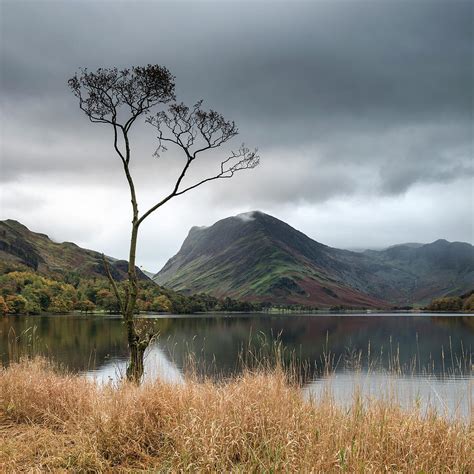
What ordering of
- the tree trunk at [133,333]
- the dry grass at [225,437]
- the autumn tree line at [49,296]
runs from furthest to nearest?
the autumn tree line at [49,296] < the tree trunk at [133,333] < the dry grass at [225,437]

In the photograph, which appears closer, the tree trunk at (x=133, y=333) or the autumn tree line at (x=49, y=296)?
the tree trunk at (x=133, y=333)

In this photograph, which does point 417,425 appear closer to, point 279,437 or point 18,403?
point 279,437

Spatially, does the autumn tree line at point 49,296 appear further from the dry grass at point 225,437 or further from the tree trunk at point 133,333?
the dry grass at point 225,437

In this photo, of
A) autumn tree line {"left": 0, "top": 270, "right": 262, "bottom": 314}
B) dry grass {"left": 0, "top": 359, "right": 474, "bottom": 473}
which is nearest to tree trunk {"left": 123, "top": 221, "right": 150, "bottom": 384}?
dry grass {"left": 0, "top": 359, "right": 474, "bottom": 473}

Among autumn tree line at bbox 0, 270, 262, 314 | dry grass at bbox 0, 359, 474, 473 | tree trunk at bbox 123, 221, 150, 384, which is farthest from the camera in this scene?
autumn tree line at bbox 0, 270, 262, 314

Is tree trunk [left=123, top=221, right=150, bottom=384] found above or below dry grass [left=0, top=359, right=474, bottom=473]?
above

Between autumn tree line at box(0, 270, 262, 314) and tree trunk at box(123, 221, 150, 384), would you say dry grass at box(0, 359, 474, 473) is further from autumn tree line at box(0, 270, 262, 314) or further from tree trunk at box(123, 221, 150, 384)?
autumn tree line at box(0, 270, 262, 314)

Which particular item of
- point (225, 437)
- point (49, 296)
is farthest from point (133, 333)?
point (49, 296)

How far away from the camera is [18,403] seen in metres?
11.9

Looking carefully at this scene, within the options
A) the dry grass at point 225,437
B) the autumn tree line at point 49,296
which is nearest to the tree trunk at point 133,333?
the dry grass at point 225,437

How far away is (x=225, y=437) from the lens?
27.2ft

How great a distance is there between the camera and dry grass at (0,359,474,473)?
7.84 m

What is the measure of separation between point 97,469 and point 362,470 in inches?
179

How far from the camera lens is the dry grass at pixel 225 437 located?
7.84 metres
